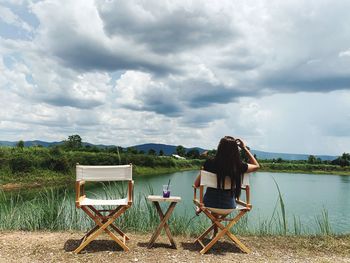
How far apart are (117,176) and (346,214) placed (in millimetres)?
13837

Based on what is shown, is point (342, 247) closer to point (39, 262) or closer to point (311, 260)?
point (311, 260)

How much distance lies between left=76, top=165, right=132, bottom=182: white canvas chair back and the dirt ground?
0.84m

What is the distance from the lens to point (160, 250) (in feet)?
13.6

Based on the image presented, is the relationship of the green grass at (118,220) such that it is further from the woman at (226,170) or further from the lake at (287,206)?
the woman at (226,170)

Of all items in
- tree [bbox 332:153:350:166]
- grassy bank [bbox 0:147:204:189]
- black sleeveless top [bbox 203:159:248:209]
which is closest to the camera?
black sleeveless top [bbox 203:159:248:209]

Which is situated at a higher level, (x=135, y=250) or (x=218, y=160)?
(x=218, y=160)

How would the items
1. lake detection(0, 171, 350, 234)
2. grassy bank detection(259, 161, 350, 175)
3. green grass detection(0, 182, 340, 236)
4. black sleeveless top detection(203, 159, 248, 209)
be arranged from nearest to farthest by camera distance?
black sleeveless top detection(203, 159, 248, 209)
green grass detection(0, 182, 340, 236)
lake detection(0, 171, 350, 234)
grassy bank detection(259, 161, 350, 175)

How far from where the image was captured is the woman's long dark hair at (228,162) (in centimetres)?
411

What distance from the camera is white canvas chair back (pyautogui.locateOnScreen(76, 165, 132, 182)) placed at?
4180 mm

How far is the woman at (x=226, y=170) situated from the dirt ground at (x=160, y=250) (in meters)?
0.61

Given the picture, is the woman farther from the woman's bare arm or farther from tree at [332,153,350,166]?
tree at [332,153,350,166]

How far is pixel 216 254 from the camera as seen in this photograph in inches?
163

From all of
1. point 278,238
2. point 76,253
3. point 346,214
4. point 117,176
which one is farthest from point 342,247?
point 346,214

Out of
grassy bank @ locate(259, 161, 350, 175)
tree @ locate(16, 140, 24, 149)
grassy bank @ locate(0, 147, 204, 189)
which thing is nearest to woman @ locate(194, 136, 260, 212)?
grassy bank @ locate(0, 147, 204, 189)
